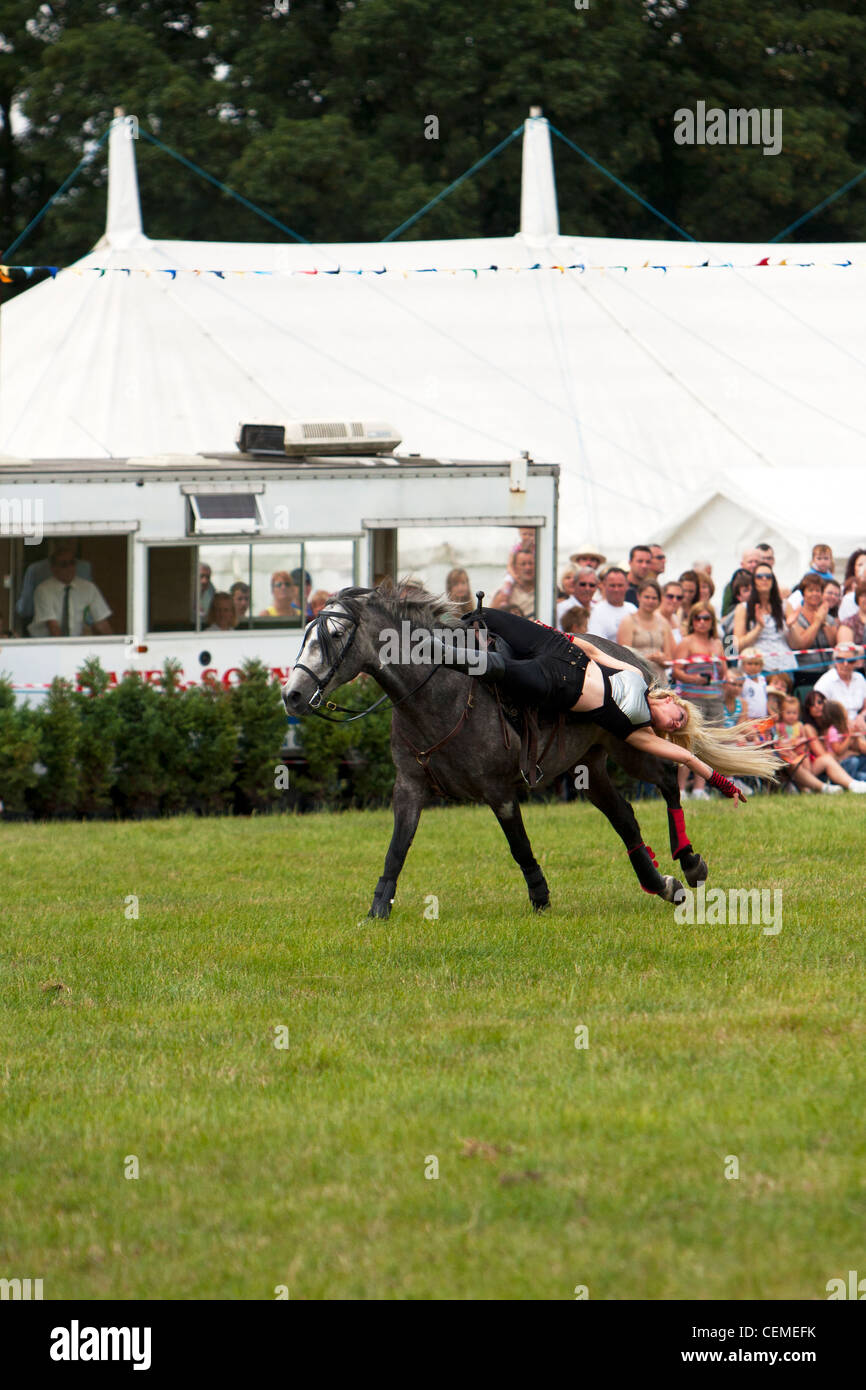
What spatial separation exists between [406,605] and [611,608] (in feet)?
23.1

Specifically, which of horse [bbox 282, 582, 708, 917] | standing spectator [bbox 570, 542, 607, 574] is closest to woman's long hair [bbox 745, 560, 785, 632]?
standing spectator [bbox 570, 542, 607, 574]

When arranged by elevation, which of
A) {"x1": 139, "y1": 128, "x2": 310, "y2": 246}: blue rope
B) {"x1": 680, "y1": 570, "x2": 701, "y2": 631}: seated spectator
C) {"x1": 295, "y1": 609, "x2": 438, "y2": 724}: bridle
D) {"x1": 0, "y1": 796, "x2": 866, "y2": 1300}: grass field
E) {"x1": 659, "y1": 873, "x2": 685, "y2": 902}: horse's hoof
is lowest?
{"x1": 0, "y1": 796, "x2": 866, "y2": 1300}: grass field

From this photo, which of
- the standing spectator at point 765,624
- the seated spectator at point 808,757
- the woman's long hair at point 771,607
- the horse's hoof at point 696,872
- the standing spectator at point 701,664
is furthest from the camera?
the woman's long hair at point 771,607

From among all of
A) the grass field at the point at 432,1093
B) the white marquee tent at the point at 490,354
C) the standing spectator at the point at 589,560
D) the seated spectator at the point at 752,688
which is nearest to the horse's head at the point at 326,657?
the grass field at the point at 432,1093

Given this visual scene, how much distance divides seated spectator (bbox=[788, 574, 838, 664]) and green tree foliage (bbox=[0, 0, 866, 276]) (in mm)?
21639

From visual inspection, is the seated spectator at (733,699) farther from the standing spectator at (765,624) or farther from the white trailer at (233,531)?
the white trailer at (233,531)

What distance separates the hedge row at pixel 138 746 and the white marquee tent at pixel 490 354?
815cm

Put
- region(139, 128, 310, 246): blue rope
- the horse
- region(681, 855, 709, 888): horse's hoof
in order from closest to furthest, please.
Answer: the horse < region(681, 855, 709, 888): horse's hoof < region(139, 128, 310, 246): blue rope

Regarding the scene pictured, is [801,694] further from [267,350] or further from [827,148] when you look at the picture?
[827,148]

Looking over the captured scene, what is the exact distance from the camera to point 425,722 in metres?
9.93

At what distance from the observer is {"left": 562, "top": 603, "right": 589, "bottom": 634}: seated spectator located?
53.9 feet

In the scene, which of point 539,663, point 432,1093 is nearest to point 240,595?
point 539,663

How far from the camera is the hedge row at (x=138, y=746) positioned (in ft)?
50.7

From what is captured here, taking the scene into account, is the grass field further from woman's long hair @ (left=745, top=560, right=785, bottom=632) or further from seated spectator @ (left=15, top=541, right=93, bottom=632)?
woman's long hair @ (left=745, top=560, right=785, bottom=632)
